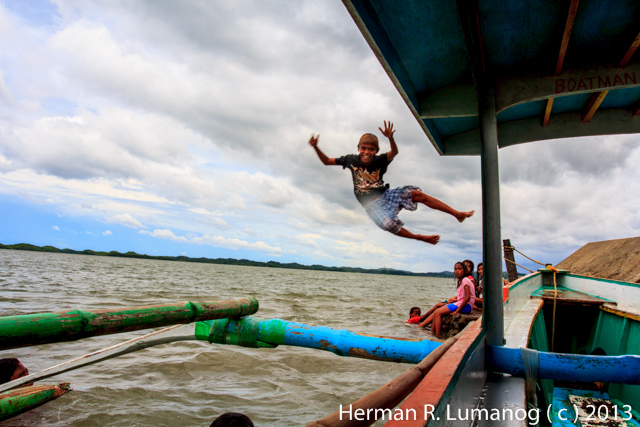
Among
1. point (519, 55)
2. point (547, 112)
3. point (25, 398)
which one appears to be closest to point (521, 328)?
point (547, 112)

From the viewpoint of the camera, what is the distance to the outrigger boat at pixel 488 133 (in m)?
1.63

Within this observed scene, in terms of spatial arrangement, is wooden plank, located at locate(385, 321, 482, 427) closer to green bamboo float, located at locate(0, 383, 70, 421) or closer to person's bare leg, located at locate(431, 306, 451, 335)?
green bamboo float, located at locate(0, 383, 70, 421)

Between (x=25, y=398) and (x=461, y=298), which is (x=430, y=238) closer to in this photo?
(x=25, y=398)

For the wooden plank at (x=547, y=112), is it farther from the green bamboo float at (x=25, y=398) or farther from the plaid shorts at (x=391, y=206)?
the green bamboo float at (x=25, y=398)

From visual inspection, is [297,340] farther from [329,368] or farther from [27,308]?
[27,308]

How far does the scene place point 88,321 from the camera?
1.84 metres

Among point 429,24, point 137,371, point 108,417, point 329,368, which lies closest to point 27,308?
point 137,371

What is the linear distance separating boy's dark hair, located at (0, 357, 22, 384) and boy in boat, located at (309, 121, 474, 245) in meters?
4.35

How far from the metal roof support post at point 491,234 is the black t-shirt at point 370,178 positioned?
79cm

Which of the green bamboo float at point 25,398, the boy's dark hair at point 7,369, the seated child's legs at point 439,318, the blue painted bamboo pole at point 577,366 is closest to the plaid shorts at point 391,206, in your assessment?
the blue painted bamboo pole at point 577,366

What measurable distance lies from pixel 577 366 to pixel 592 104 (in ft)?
7.59

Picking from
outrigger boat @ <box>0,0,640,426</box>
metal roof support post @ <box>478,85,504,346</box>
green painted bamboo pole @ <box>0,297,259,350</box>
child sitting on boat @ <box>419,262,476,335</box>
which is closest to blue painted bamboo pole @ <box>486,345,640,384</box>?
outrigger boat @ <box>0,0,640,426</box>

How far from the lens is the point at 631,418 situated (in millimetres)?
3164

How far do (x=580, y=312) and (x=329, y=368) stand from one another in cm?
449
